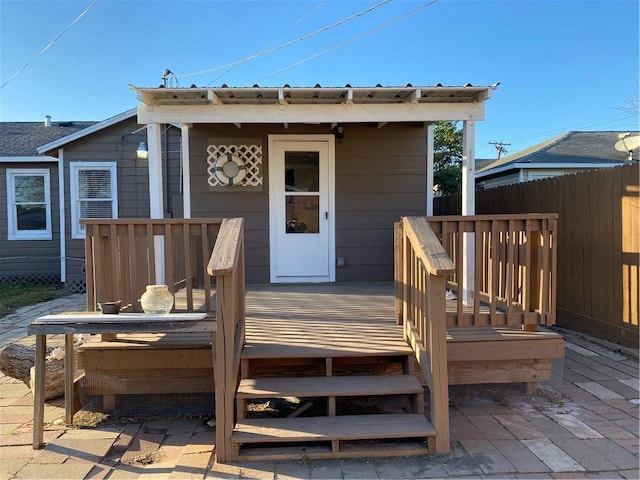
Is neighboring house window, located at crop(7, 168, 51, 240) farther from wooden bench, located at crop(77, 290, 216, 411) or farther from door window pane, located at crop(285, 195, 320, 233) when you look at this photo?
wooden bench, located at crop(77, 290, 216, 411)

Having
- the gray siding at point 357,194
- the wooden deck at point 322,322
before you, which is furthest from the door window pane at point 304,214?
the wooden deck at point 322,322

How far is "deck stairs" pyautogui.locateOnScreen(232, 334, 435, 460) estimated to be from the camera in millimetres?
2355

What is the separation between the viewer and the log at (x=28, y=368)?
3.22 m

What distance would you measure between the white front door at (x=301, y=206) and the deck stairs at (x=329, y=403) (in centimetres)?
274

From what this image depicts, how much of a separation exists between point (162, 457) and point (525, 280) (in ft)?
8.67

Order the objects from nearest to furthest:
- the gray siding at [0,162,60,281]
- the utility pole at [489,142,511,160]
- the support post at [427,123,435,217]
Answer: the support post at [427,123,435,217] < the gray siding at [0,162,60,281] < the utility pole at [489,142,511,160]

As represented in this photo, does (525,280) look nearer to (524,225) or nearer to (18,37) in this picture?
(524,225)

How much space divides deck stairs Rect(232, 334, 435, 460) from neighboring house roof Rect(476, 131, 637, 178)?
849 centimetres

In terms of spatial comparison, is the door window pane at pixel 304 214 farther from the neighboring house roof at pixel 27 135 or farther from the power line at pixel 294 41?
the neighboring house roof at pixel 27 135

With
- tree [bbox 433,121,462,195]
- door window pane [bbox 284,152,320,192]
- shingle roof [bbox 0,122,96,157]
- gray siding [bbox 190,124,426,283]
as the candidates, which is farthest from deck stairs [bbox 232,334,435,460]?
tree [bbox 433,121,462,195]

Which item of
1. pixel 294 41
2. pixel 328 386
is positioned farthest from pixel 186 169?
pixel 294 41

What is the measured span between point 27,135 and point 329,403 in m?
10.5

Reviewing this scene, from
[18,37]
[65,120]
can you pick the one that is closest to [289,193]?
[18,37]

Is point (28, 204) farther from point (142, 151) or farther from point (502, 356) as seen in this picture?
point (502, 356)
